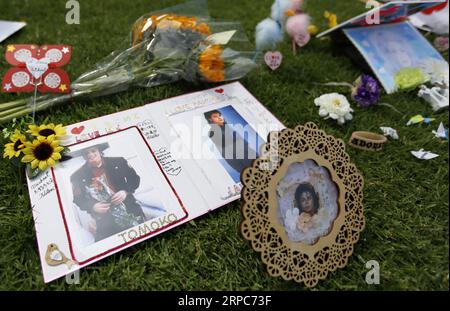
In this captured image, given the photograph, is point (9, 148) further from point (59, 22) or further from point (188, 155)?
point (59, 22)

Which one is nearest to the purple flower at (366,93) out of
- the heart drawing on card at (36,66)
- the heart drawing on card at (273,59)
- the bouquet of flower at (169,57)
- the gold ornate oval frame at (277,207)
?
the heart drawing on card at (273,59)

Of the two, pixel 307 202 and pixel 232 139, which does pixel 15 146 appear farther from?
pixel 307 202

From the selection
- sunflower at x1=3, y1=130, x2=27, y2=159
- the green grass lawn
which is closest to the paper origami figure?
the green grass lawn

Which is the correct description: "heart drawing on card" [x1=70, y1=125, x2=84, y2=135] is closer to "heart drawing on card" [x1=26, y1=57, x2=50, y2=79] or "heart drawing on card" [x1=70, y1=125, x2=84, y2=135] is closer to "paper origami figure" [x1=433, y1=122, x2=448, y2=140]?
"heart drawing on card" [x1=26, y1=57, x2=50, y2=79]

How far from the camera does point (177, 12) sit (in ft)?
4.50

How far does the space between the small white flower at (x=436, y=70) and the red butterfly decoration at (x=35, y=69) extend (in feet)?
5.04

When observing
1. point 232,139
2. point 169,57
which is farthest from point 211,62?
point 232,139

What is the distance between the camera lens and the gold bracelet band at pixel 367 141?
1.18 metres

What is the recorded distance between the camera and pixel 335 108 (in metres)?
1.27

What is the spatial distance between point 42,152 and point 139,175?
28 centimetres

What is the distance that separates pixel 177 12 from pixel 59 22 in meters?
0.75

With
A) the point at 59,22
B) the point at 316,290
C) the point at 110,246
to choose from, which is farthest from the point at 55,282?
the point at 59,22

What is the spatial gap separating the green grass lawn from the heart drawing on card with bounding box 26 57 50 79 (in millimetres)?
130

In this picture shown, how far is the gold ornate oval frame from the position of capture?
78 cm
